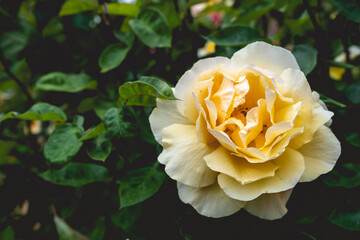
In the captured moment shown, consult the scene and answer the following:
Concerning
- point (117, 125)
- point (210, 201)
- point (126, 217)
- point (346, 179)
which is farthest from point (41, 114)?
point (346, 179)

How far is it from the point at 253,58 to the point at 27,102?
75cm

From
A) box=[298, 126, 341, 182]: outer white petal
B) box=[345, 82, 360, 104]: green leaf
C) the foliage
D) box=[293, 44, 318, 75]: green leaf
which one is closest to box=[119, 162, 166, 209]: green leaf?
the foliage

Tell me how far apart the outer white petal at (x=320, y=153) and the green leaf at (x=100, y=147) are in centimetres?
37

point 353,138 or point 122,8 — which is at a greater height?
point 122,8

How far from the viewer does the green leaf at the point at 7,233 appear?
82 cm

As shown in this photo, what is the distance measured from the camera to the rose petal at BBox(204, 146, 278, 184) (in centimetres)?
49

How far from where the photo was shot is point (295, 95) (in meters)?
0.52

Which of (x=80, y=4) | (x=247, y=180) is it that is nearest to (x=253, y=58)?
(x=247, y=180)

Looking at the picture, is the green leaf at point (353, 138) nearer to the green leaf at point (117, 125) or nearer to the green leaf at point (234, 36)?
the green leaf at point (234, 36)

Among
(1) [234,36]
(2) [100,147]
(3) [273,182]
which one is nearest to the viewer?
(3) [273,182]

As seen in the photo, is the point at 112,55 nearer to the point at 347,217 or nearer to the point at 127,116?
the point at 127,116

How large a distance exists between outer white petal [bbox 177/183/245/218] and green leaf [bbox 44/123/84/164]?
9.0 inches

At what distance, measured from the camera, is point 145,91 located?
21.9 inches

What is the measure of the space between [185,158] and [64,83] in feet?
1.58
